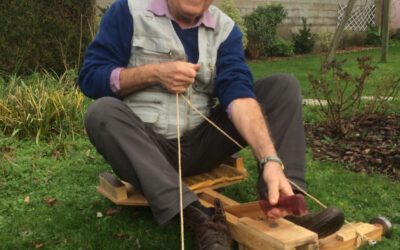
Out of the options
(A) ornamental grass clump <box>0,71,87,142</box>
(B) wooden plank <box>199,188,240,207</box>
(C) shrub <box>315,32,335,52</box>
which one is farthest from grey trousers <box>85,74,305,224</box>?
(C) shrub <box>315,32,335,52</box>

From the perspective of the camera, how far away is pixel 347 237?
1.86m

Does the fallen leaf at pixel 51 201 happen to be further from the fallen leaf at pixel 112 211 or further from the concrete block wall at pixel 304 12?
the concrete block wall at pixel 304 12

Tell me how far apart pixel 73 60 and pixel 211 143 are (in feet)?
10.9

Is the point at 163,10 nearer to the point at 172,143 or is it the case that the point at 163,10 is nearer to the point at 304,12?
the point at 172,143

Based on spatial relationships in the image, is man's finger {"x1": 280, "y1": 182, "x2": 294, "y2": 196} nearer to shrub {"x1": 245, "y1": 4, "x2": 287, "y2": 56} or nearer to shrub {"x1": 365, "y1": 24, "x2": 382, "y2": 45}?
shrub {"x1": 245, "y1": 4, "x2": 287, "y2": 56}

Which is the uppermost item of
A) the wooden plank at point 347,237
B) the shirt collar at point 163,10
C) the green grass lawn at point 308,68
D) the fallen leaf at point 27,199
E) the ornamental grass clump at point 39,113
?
the shirt collar at point 163,10

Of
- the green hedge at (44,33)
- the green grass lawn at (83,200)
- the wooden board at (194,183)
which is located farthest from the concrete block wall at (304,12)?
the wooden board at (194,183)

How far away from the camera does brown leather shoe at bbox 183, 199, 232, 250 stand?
5.66 ft

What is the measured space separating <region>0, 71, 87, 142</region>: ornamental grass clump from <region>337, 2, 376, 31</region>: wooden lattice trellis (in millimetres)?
10205

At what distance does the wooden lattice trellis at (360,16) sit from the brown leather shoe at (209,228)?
11689mm

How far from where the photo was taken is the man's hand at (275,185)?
163cm

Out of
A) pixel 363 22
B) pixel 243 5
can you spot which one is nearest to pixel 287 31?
pixel 243 5

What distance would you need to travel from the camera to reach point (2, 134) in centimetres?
358

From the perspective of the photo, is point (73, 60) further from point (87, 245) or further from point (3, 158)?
point (87, 245)
